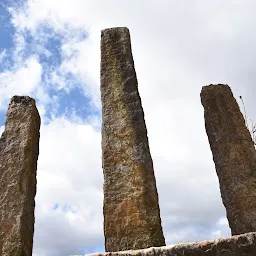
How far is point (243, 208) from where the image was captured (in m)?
5.32

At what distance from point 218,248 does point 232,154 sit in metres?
2.95

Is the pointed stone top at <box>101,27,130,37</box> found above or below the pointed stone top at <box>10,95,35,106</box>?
above

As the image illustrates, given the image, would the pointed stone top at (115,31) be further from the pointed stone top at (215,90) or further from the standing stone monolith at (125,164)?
the pointed stone top at (215,90)

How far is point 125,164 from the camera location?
4844 mm

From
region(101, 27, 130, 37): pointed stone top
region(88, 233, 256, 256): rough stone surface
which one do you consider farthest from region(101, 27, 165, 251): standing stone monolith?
region(88, 233, 256, 256): rough stone surface

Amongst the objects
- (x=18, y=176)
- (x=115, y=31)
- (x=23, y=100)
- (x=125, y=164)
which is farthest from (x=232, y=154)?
(x=23, y=100)

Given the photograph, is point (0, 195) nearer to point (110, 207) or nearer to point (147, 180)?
point (110, 207)

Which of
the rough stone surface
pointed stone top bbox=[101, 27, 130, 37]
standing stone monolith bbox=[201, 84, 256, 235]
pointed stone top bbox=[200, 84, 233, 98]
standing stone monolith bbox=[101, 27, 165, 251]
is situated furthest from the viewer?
pointed stone top bbox=[200, 84, 233, 98]

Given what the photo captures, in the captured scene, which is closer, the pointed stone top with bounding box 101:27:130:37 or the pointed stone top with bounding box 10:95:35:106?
the pointed stone top with bounding box 10:95:35:106

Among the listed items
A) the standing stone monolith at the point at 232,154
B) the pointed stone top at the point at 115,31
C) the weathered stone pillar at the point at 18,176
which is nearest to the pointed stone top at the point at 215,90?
the standing stone monolith at the point at 232,154

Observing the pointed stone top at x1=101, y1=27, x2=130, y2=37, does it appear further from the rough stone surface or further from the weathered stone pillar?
the rough stone surface

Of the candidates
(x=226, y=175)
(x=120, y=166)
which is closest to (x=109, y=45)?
(x=120, y=166)

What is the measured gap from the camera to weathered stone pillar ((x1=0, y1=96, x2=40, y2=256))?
15.6ft

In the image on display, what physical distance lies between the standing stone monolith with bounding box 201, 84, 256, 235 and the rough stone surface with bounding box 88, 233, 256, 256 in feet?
7.84
